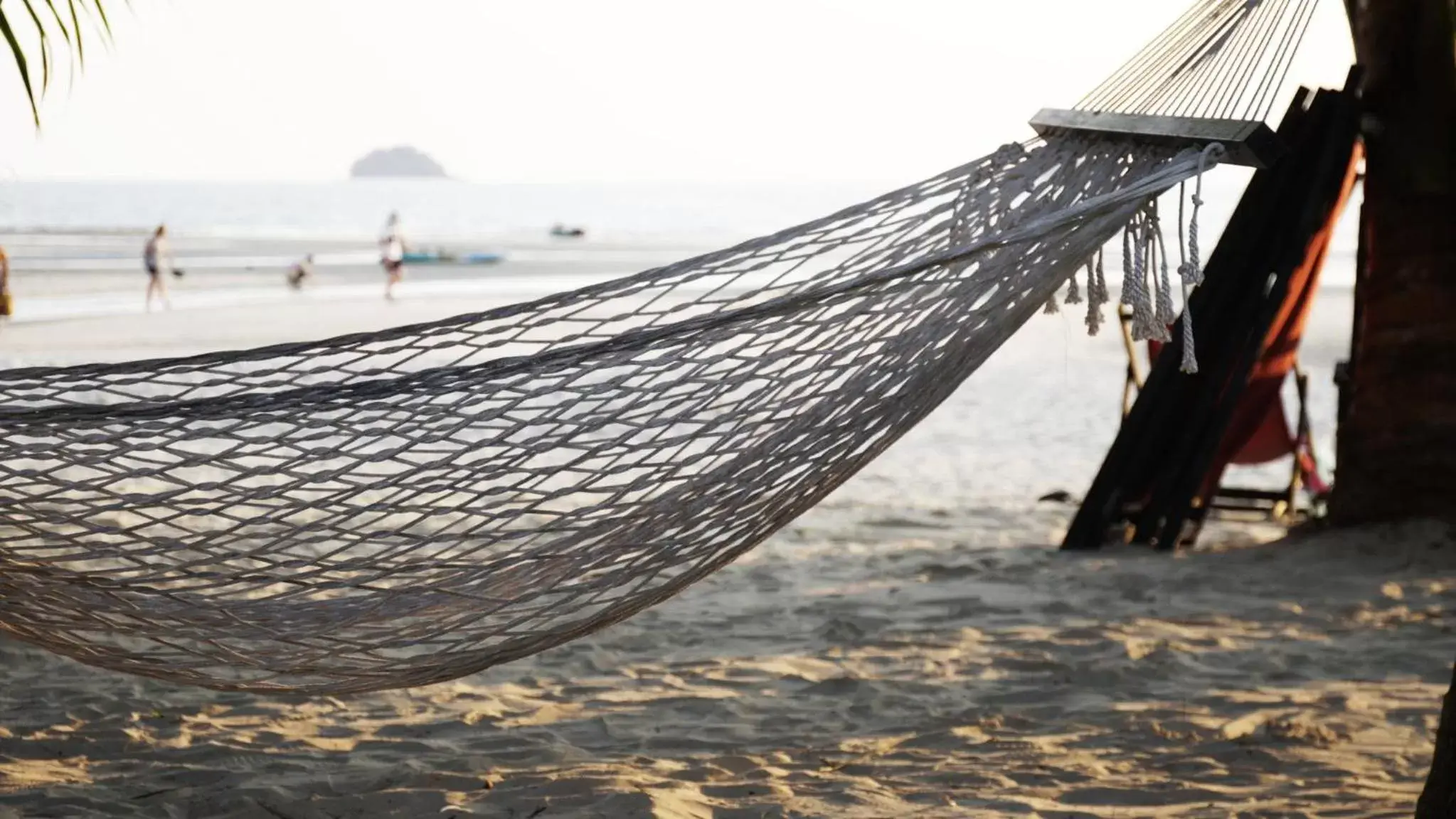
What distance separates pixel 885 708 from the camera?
229cm

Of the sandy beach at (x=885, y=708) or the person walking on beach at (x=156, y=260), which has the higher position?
the person walking on beach at (x=156, y=260)

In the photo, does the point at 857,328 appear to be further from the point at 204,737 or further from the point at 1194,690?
the point at 204,737

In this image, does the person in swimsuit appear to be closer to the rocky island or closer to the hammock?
the hammock

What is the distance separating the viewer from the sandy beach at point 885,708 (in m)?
1.87

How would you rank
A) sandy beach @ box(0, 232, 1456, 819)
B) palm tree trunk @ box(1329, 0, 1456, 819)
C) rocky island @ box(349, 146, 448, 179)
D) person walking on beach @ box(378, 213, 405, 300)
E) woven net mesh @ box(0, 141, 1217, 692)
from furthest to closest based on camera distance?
rocky island @ box(349, 146, 448, 179), person walking on beach @ box(378, 213, 405, 300), palm tree trunk @ box(1329, 0, 1456, 819), sandy beach @ box(0, 232, 1456, 819), woven net mesh @ box(0, 141, 1217, 692)

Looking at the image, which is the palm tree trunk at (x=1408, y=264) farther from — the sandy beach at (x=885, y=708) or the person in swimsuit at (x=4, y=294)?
the person in swimsuit at (x=4, y=294)

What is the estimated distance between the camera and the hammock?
5.18 ft

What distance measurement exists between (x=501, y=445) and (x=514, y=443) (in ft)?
0.41

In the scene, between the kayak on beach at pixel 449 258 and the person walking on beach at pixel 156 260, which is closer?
the person walking on beach at pixel 156 260

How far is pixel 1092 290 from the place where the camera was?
1954mm

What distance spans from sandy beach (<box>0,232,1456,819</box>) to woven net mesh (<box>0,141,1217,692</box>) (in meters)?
0.27

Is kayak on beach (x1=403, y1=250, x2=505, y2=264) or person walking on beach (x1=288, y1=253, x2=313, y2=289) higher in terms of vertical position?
kayak on beach (x1=403, y1=250, x2=505, y2=264)

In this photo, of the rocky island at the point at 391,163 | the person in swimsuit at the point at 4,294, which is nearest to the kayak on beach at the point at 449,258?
the person in swimsuit at the point at 4,294

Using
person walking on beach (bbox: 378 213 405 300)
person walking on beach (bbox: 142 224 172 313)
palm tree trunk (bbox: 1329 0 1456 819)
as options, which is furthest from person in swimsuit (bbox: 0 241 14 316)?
person walking on beach (bbox: 378 213 405 300)
